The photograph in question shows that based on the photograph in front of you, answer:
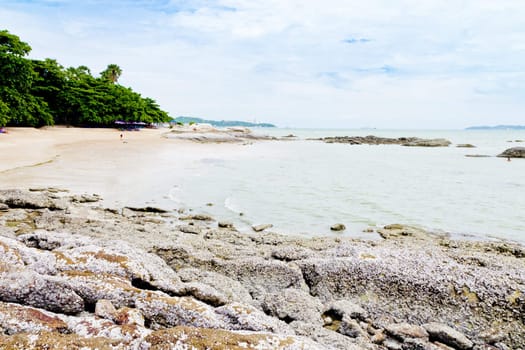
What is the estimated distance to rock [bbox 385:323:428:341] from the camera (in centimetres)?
486

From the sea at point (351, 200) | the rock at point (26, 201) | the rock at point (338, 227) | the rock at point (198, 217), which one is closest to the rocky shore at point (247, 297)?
the rock at point (26, 201)

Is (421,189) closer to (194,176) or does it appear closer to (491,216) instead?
(491,216)

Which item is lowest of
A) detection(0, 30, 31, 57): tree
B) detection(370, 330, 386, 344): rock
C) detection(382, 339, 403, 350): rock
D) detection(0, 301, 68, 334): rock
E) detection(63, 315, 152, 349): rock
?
detection(382, 339, 403, 350): rock

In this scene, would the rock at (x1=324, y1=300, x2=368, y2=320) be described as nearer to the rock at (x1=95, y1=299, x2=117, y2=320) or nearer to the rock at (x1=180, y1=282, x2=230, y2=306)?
the rock at (x1=180, y1=282, x2=230, y2=306)

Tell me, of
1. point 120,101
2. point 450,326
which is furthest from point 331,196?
point 120,101

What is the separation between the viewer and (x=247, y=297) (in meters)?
5.61

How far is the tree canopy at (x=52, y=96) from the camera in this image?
4156 centimetres

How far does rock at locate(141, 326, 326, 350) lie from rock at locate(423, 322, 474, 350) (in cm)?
213

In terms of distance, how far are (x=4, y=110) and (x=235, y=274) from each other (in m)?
42.3

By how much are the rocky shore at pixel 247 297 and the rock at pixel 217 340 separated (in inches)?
0.4

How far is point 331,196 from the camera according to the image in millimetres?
16688

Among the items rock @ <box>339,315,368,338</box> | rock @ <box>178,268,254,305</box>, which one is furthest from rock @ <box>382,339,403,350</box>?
rock @ <box>178,268,254,305</box>

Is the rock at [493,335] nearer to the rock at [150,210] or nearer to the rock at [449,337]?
the rock at [449,337]

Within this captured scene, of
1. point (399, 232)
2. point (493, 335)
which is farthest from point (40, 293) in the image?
point (399, 232)
